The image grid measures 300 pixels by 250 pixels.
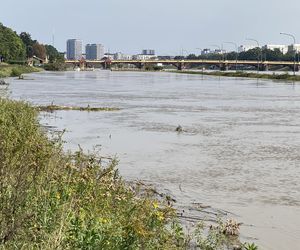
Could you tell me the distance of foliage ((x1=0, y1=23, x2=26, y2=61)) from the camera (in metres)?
142

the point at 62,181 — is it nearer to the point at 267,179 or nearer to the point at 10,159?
the point at 10,159

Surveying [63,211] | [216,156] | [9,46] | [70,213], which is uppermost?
[9,46]

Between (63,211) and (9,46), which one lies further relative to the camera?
(9,46)

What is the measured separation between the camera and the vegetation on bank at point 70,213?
250 inches

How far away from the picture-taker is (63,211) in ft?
21.4

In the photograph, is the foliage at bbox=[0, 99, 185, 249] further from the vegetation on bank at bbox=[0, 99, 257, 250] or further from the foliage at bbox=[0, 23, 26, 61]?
the foliage at bbox=[0, 23, 26, 61]

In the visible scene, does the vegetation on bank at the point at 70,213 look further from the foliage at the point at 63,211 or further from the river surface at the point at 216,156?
the river surface at the point at 216,156

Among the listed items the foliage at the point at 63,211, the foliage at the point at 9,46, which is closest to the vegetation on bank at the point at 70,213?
the foliage at the point at 63,211

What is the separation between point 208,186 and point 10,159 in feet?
25.5

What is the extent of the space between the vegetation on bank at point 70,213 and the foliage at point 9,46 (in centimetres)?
13548

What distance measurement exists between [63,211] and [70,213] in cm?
53

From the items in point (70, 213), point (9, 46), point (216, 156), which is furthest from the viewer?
point (9, 46)

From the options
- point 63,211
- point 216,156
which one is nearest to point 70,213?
point 63,211

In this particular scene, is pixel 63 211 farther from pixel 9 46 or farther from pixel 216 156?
pixel 9 46
